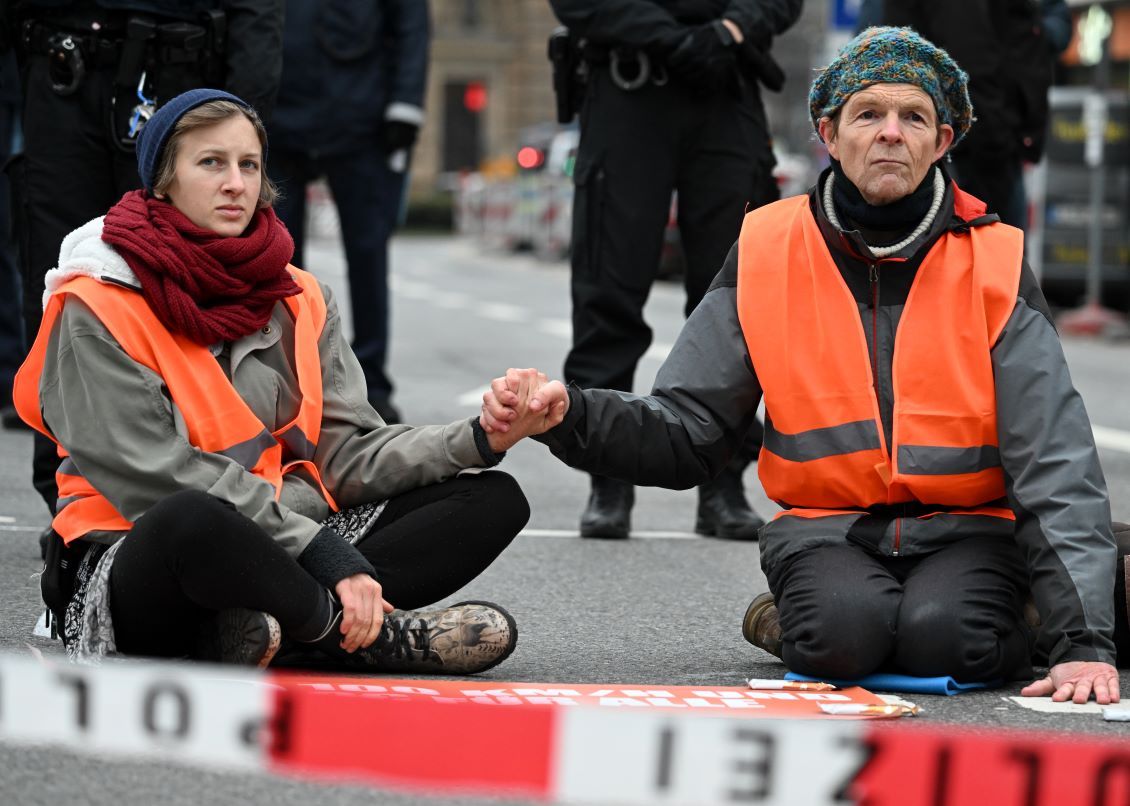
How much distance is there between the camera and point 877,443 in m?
4.30

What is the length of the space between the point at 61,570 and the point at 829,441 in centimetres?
151

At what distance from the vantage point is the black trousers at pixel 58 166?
5555mm

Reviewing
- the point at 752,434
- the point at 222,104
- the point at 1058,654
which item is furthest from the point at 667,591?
the point at 222,104

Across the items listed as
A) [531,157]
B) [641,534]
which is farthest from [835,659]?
[531,157]

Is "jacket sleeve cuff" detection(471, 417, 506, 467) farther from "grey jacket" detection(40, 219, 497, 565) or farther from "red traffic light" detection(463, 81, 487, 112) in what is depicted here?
"red traffic light" detection(463, 81, 487, 112)

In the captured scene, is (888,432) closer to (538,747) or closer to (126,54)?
(538,747)

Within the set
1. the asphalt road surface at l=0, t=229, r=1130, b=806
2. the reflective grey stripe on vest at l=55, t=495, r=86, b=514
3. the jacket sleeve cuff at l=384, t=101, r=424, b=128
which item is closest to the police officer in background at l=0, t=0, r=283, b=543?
the asphalt road surface at l=0, t=229, r=1130, b=806

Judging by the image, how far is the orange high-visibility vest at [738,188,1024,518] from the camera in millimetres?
4281

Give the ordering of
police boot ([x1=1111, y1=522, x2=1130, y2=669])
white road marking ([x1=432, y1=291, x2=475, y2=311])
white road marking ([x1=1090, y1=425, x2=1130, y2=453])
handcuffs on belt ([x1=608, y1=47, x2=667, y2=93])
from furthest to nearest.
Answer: white road marking ([x1=432, y1=291, x2=475, y2=311]) < white road marking ([x1=1090, y1=425, x2=1130, y2=453]) < handcuffs on belt ([x1=608, y1=47, x2=667, y2=93]) < police boot ([x1=1111, y1=522, x2=1130, y2=669])

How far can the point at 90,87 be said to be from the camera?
556 cm

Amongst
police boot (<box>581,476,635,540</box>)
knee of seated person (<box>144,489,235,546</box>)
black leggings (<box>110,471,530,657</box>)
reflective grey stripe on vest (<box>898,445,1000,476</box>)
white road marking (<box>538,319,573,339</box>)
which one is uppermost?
reflective grey stripe on vest (<box>898,445,1000,476</box>)

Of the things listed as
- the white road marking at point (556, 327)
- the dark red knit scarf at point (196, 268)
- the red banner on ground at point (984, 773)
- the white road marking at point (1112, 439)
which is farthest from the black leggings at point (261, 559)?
the white road marking at point (556, 327)

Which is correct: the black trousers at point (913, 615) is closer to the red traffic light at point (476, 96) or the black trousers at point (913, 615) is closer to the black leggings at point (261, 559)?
the black leggings at point (261, 559)

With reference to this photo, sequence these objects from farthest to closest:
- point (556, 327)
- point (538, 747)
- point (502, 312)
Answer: point (502, 312) → point (556, 327) → point (538, 747)
